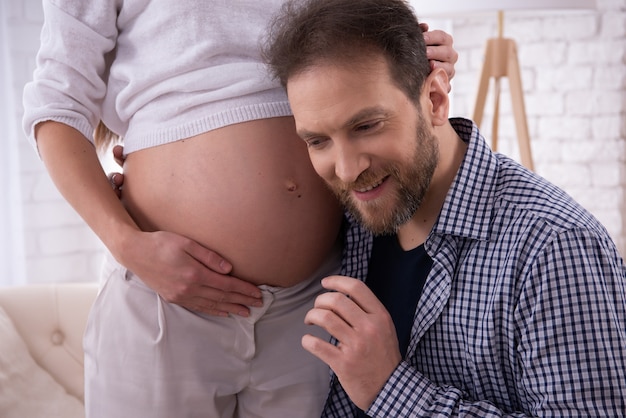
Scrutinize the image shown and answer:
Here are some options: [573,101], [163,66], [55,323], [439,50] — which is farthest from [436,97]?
[573,101]

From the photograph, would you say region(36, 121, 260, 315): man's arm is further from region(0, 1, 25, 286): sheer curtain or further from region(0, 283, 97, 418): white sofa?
region(0, 1, 25, 286): sheer curtain

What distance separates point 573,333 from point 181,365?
58cm

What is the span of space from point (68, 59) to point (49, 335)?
0.94 metres

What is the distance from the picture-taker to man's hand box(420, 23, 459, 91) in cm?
119

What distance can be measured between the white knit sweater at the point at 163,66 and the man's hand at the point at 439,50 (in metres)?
0.25

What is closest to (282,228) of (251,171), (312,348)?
(251,171)

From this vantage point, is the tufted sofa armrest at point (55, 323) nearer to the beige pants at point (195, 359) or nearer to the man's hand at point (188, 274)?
the beige pants at point (195, 359)

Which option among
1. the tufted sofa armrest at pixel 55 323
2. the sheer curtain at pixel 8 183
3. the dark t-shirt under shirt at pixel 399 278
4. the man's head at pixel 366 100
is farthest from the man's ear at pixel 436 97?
the sheer curtain at pixel 8 183

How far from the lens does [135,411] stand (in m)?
1.16

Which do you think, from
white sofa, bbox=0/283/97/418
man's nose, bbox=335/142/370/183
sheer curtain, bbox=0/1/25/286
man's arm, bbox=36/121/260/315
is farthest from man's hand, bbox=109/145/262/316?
sheer curtain, bbox=0/1/25/286

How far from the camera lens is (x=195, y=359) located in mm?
1180

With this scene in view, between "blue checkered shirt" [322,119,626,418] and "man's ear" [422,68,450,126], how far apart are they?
0.07 metres

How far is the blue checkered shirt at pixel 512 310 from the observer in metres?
0.96

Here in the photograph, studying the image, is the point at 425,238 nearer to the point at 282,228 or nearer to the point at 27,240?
the point at 282,228
